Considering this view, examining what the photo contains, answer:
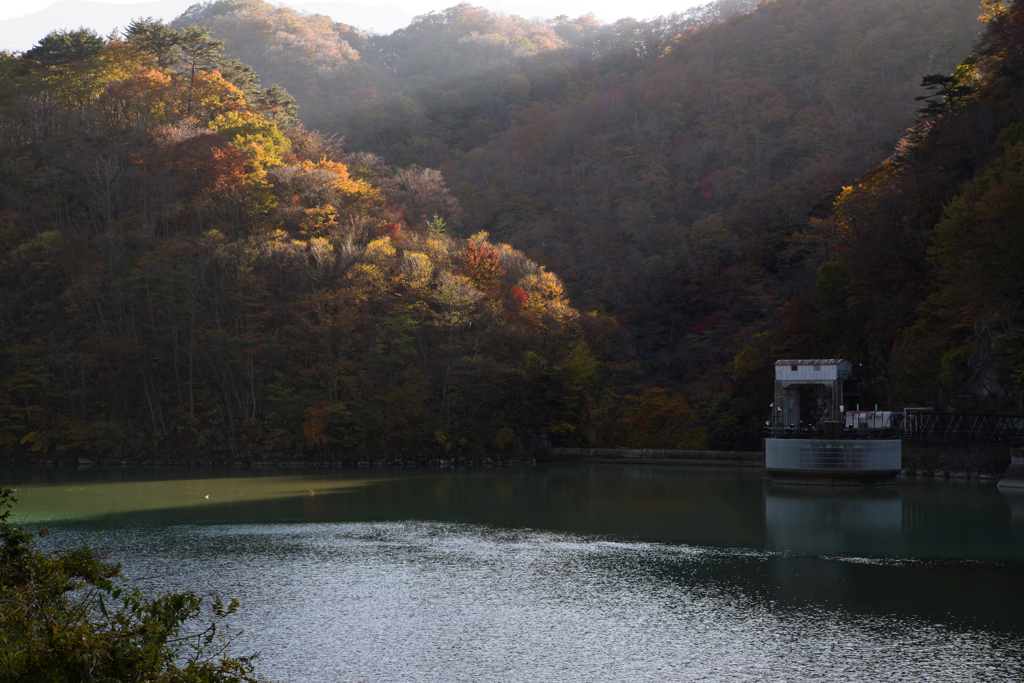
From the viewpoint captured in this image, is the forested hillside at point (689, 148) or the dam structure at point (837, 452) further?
the forested hillside at point (689, 148)

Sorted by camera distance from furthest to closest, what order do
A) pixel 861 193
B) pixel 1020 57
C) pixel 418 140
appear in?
1. pixel 418 140
2. pixel 861 193
3. pixel 1020 57

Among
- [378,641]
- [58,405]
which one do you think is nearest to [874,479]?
[378,641]

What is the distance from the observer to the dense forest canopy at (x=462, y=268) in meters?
37.1

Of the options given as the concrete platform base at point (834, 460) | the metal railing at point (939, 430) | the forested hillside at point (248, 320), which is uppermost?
the forested hillside at point (248, 320)

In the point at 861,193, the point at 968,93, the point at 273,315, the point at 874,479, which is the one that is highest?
the point at 968,93

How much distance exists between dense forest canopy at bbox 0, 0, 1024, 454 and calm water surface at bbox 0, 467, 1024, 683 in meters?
12.5

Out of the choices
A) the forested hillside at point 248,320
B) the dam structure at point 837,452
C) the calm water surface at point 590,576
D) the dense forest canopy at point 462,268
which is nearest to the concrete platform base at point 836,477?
the dam structure at point 837,452

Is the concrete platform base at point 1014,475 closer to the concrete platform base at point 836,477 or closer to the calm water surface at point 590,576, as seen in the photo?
the calm water surface at point 590,576

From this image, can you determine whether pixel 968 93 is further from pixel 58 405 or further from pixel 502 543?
pixel 58 405

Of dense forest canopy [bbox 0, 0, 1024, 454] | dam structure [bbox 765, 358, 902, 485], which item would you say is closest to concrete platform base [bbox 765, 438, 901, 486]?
dam structure [bbox 765, 358, 902, 485]

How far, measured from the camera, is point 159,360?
1774 inches

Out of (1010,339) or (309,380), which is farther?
(309,380)

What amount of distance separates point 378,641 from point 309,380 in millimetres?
34142

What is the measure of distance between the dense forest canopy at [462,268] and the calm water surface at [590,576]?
1250 centimetres
